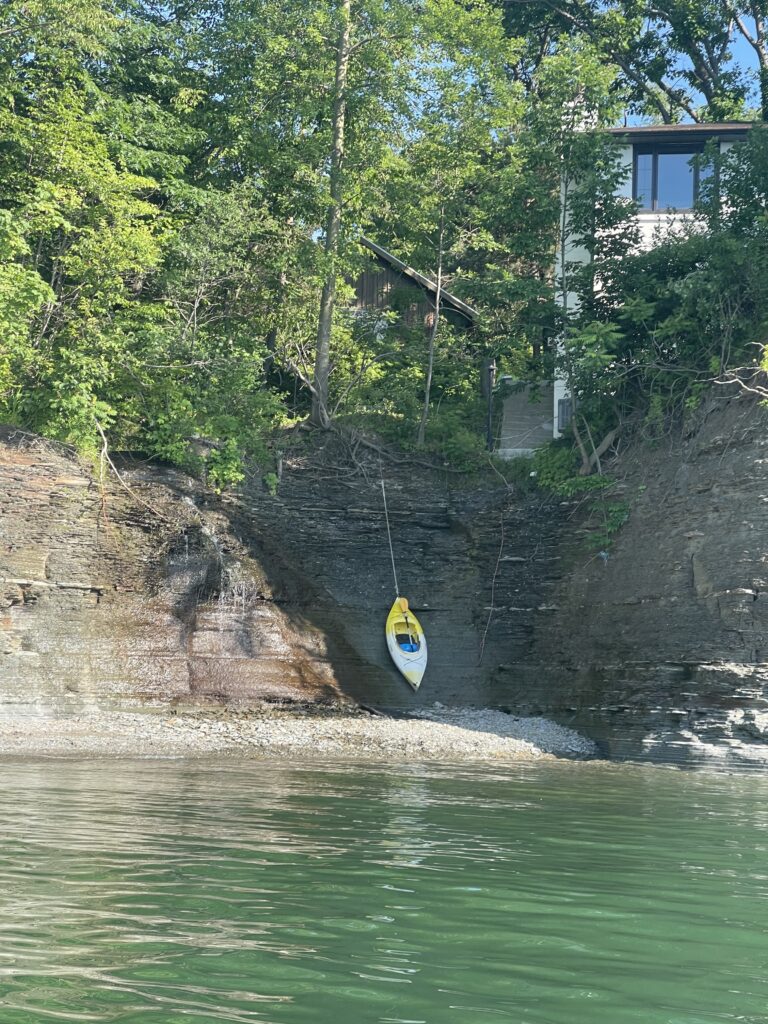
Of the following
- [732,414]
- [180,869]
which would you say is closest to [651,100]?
[732,414]

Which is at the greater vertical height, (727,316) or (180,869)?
(727,316)

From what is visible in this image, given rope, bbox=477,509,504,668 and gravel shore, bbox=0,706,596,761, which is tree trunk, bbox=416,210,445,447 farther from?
gravel shore, bbox=0,706,596,761

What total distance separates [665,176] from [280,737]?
18.7 metres

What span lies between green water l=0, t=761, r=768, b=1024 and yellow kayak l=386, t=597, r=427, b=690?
959cm

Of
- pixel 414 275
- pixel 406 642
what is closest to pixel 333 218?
pixel 414 275

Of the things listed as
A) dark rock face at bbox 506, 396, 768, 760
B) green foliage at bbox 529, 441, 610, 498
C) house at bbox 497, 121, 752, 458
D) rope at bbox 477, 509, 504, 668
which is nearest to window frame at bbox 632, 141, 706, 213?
house at bbox 497, 121, 752, 458

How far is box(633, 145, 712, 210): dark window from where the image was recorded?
28.3m

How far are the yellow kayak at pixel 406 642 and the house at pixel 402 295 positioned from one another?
36.4 feet

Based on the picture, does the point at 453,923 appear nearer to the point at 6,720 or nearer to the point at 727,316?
the point at 6,720

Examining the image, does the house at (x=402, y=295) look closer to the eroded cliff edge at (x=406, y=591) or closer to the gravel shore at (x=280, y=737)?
the eroded cliff edge at (x=406, y=591)

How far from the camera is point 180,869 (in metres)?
8.03

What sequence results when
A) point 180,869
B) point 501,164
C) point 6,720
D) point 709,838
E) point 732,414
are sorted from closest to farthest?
point 180,869
point 709,838
point 6,720
point 732,414
point 501,164

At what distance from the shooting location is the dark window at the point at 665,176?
28.3 meters

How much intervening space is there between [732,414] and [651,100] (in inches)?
834
